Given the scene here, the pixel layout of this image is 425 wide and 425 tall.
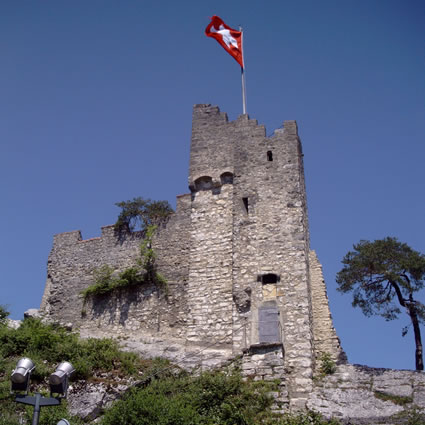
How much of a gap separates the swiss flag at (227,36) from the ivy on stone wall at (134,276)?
768 cm

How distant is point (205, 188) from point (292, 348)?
6.24 metres

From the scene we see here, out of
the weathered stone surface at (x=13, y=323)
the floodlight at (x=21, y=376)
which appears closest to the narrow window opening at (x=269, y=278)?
the weathered stone surface at (x=13, y=323)

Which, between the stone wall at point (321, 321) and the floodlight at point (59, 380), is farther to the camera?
the stone wall at point (321, 321)

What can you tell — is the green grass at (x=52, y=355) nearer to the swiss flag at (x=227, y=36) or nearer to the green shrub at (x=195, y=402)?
the green shrub at (x=195, y=402)

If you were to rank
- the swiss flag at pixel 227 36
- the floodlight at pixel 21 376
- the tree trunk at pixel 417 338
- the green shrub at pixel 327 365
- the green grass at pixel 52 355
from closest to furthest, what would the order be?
the floodlight at pixel 21 376
the green grass at pixel 52 355
the green shrub at pixel 327 365
the tree trunk at pixel 417 338
the swiss flag at pixel 227 36

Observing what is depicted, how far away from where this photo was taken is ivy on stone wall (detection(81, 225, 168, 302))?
2092 cm

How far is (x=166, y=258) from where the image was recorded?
21.1m

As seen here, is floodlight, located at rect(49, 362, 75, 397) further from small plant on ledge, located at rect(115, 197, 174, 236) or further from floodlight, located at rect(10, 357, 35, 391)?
small plant on ledge, located at rect(115, 197, 174, 236)

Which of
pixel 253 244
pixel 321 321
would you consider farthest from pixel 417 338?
pixel 253 244

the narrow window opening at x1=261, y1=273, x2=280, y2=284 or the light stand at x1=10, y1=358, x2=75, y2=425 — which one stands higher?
the narrow window opening at x1=261, y1=273, x2=280, y2=284

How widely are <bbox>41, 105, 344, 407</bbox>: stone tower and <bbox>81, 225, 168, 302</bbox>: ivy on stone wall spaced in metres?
0.25

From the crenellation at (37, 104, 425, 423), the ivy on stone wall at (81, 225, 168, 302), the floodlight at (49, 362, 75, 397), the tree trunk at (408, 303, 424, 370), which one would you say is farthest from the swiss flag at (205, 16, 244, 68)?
the floodlight at (49, 362, 75, 397)

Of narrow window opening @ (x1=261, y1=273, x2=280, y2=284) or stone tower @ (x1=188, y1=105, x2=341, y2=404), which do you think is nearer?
stone tower @ (x1=188, y1=105, x2=341, y2=404)

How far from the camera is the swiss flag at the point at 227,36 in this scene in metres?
25.0
